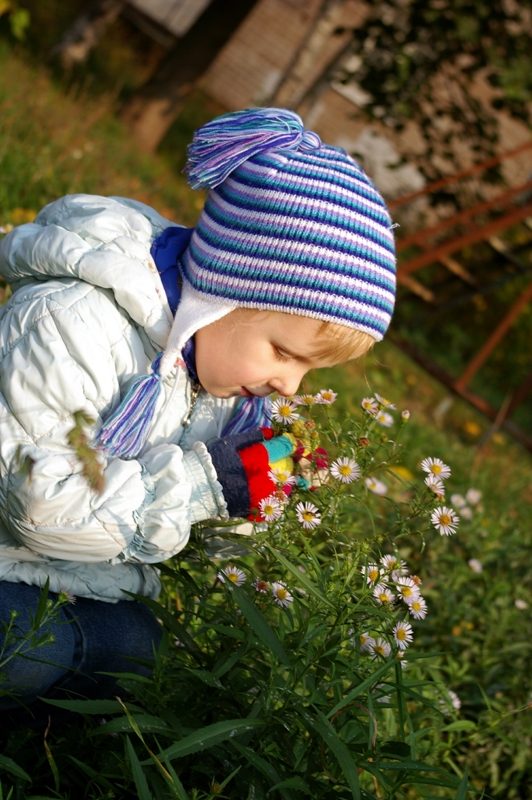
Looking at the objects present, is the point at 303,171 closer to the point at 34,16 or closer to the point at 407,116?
the point at 407,116

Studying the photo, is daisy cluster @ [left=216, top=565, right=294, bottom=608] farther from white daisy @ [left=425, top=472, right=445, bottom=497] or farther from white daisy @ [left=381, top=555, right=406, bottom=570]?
white daisy @ [left=425, top=472, right=445, bottom=497]

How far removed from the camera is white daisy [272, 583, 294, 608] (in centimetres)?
161

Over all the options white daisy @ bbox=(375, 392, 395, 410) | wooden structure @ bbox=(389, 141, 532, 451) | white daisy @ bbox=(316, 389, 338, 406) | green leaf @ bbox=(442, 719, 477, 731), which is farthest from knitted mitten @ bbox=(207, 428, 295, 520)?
wooden structure @ bbox=(389, 141, 532, 451)

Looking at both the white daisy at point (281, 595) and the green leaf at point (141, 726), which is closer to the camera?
the green leaf at point (141, 726)

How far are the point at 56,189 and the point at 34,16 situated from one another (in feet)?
31.4

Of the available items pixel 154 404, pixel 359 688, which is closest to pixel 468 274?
pixel 154 404

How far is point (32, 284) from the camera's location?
188cm

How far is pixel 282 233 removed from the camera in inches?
70.5

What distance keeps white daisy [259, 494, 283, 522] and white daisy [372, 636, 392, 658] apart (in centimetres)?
32

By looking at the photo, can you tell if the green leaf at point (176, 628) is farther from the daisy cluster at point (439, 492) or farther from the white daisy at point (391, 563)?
the daisy cluster at point (439, 492)

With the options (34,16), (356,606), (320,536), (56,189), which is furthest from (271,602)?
(34,16)

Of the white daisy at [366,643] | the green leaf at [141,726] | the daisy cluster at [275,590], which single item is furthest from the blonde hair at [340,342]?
the green leaf at [141,726]

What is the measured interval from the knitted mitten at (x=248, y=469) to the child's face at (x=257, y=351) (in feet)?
0.42

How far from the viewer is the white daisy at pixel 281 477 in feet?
5.49
